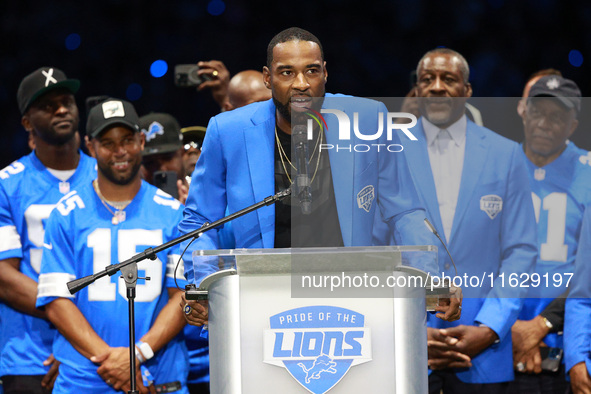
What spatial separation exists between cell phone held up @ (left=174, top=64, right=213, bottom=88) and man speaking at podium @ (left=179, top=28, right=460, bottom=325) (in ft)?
7.00

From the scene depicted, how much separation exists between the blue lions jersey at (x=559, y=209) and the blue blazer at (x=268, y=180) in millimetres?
629

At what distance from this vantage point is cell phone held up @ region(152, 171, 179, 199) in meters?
4.90

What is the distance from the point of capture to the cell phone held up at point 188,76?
5.39 meters

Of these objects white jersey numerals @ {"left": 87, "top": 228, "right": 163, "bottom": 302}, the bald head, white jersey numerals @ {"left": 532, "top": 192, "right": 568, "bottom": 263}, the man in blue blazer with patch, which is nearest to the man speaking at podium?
the man in blue blazer with patch

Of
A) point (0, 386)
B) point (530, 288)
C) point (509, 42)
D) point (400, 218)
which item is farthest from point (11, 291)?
point (509, 42)

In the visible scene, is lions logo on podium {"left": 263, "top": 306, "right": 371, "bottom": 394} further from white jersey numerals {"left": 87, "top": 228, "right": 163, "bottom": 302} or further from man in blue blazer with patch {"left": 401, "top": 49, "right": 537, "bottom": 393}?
white jersey numerals {"left": 87, "top": 228, "right": 163, "bottom": 302}

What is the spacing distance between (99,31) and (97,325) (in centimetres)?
309

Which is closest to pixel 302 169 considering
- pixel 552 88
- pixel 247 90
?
pixel 552 88

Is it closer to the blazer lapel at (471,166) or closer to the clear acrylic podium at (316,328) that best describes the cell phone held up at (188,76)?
the blazer lapel at (471,166)

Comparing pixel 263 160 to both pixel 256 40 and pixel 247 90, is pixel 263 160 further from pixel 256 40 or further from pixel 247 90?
pixel 256 40

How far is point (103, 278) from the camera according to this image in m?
4.09

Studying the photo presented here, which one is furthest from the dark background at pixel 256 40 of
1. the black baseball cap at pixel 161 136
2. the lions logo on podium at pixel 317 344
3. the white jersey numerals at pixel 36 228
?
the lions logo on podium at pixel 317 344

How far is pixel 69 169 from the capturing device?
192 inches

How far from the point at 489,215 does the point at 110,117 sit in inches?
76.4
